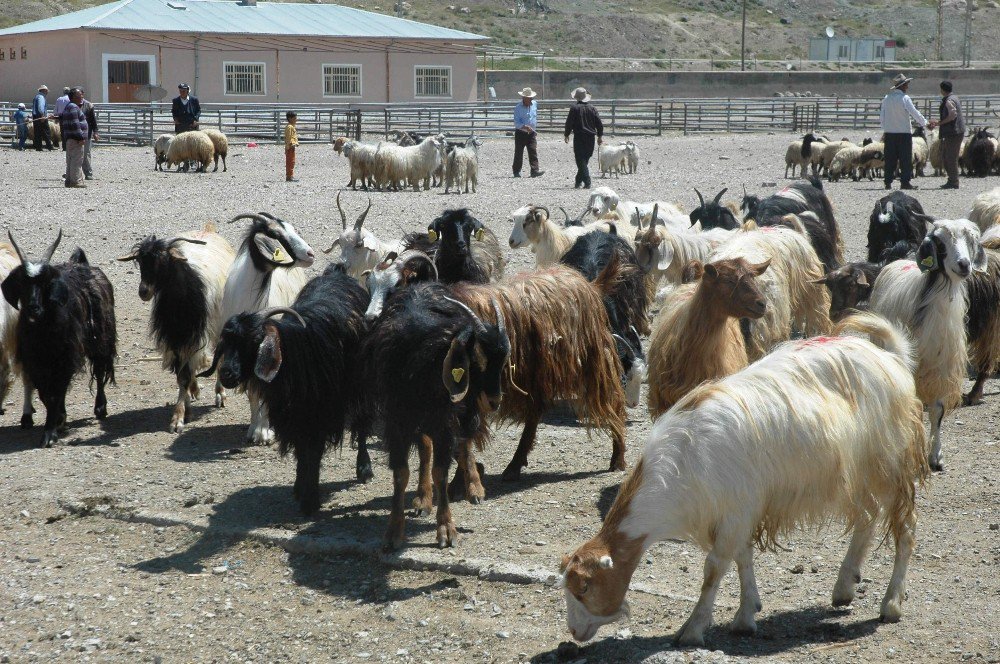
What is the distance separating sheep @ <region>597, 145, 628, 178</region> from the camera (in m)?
23.1

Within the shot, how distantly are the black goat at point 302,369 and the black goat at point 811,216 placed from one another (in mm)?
4607

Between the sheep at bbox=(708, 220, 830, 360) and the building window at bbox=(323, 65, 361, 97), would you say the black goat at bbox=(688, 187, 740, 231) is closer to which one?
the sheep at bbox=(708, 220, 830, 360)

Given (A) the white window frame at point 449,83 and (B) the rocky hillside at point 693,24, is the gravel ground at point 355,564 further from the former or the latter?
(B) the rocky hillside at point 693,24

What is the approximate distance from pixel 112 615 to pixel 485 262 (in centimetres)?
455

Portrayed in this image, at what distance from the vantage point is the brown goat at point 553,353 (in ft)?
20.1

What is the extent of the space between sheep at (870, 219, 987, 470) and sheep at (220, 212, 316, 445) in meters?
3.73

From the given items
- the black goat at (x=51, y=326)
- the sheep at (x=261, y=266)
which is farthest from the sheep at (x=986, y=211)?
the black goat at (x=51, y=326)

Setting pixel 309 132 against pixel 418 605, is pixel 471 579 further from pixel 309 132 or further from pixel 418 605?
pixel 309 132

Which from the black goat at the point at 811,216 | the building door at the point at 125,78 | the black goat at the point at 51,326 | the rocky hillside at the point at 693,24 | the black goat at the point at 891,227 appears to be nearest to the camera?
the black goat at the point at 51,326

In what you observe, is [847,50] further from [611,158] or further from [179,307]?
[179,307]

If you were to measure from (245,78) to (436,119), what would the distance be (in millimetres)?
7411

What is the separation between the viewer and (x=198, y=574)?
16.7 ft

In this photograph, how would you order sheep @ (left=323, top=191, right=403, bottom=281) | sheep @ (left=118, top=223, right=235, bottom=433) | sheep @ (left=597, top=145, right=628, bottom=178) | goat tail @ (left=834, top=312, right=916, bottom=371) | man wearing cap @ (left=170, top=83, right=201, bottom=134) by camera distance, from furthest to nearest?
man wearing cap @ (left=170, top=83, right=201, bottom=134) → sheep @ (left=597, top=145, right=628, bottom=178) → sheep @ (left=323, top=191, right=403, bottom=281) → sheep @ (left=118, top=223, right=235, bottom=433) → goat tail @ (left=834, top=312, right=916, bottom=371)

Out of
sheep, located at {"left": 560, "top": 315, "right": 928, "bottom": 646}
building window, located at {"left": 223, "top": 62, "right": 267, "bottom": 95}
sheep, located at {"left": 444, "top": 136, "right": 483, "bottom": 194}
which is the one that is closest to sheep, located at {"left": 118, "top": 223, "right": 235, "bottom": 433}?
sheep, located at {"left": 560, "top": 315, "right": 928, "bottom": 646}
